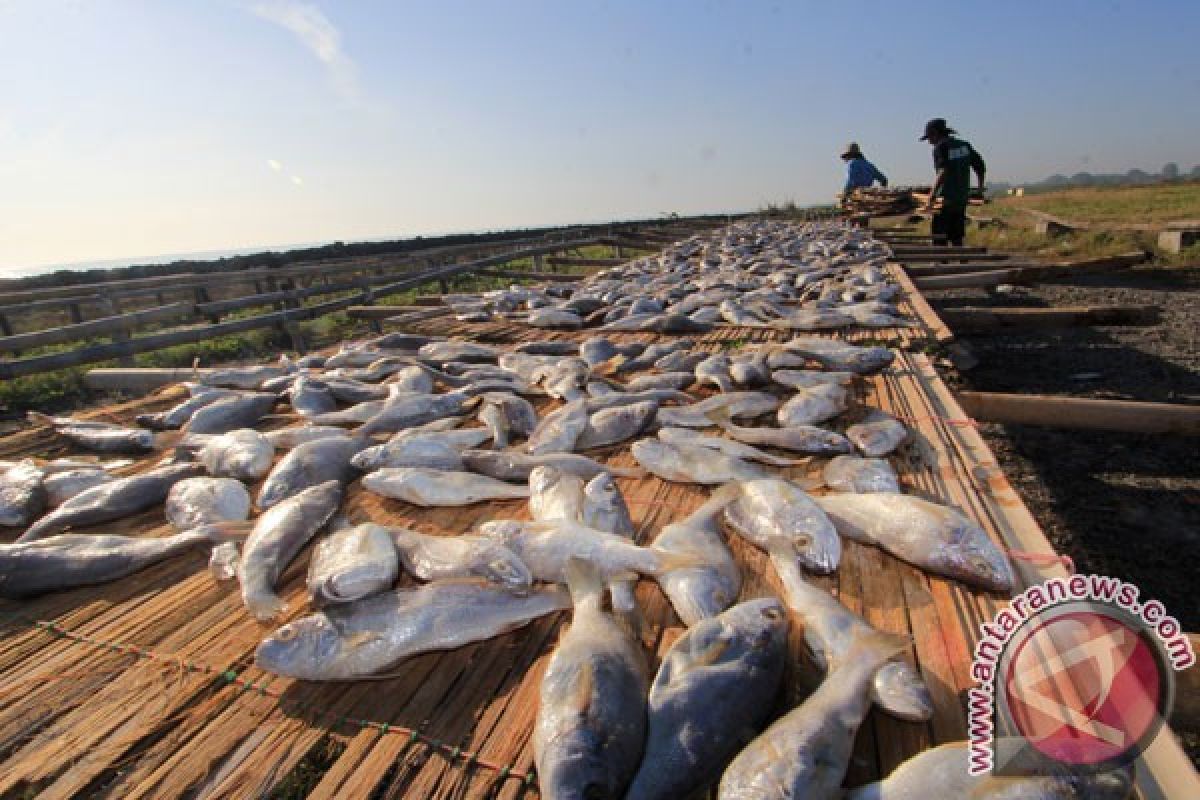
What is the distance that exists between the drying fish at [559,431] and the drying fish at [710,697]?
183 centimetres

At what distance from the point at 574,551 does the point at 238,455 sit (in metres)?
2.48

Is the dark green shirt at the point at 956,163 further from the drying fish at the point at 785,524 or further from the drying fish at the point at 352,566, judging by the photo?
the drying fish at the point at 352,566

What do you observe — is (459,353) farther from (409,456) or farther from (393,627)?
(393,627)

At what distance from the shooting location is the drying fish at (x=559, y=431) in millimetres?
3518

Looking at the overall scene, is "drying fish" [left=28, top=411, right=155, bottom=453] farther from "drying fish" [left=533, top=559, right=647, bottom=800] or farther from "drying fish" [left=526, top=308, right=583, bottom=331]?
"drying fish" [left=526, top=308, right=583, bottom=331]

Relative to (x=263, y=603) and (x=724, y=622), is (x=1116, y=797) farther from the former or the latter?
(x=263, y=603)

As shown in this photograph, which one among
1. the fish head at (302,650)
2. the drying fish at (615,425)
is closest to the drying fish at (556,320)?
the drying fish at (615,425)

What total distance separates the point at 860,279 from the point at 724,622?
8.63 m

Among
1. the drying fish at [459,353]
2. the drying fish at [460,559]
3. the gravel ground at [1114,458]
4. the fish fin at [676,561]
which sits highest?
the drying fish at [459,353]

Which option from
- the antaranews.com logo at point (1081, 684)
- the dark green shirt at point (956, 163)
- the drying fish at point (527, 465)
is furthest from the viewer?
the dark green shirt at point (956, 163)

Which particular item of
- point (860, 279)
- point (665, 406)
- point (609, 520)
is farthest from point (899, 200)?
point (609, 520)

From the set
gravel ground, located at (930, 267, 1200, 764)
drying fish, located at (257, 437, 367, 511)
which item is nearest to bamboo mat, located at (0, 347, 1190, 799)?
drying fish, located at (257, 437, 367, 511)

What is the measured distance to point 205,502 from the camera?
119 inches

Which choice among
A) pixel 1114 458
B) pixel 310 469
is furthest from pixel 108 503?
pixel 1114 458
